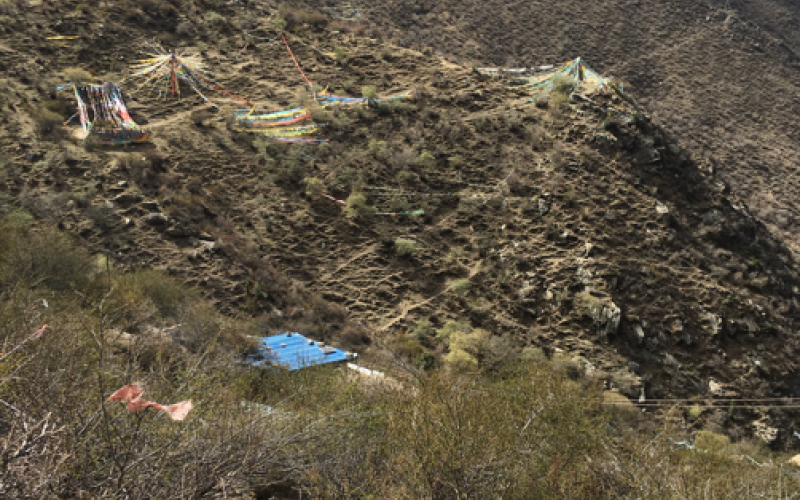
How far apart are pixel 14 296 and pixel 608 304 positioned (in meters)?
12.1

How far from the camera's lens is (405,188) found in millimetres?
16547

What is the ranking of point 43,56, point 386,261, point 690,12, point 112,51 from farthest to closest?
point 690,12
point 112,51
point 43,56
point 386,261

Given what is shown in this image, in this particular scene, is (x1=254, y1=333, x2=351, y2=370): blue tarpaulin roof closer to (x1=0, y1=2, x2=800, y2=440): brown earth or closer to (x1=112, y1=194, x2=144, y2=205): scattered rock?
(x1=0, y1=2, x2=800, y2=440): brown earth

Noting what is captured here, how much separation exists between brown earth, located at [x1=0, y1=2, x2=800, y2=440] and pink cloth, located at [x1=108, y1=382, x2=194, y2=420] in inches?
331

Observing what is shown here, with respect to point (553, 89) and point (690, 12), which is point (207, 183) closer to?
point (553, 89)

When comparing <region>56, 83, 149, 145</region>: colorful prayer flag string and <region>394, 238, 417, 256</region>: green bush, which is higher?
<region>56, 83, 149, 145</region>: colorful prayer flag string

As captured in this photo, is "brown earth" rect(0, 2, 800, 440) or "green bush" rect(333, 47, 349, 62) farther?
"green bush" rect(333, 47, 349, 62)

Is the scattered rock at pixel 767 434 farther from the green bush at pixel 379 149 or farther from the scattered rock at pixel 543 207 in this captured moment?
the green bush at pixel 379 149

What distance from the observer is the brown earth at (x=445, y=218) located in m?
13.1

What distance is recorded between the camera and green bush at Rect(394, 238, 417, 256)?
1493cm

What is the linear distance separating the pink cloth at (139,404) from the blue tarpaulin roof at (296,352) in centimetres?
601

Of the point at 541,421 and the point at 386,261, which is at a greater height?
the point at 541,421

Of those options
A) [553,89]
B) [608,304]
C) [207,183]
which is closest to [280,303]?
[207,183]

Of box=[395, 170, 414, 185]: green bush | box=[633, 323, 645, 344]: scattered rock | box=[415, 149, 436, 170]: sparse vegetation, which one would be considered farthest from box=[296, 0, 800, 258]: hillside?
box=[633, 323, 645, 344]: scattered rock
